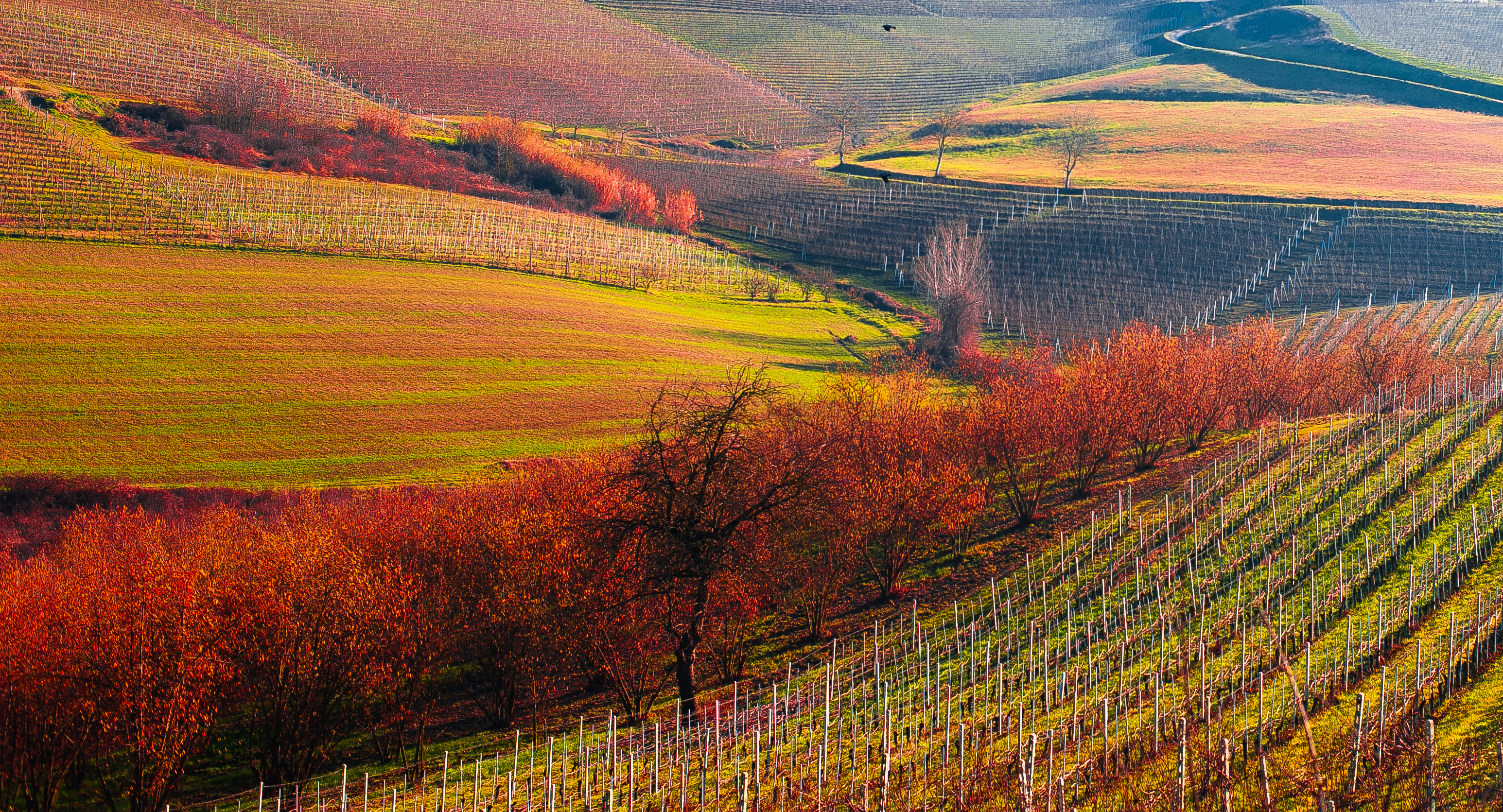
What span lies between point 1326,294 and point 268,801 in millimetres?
98095

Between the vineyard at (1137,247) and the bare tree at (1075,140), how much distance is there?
17.9m

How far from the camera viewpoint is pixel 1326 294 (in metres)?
100

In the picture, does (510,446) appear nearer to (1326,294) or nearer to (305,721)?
(305,721)

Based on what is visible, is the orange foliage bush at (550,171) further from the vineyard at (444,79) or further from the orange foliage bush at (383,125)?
the vineyard at (444,79)

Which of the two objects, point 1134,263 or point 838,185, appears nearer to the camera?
point 1134,263

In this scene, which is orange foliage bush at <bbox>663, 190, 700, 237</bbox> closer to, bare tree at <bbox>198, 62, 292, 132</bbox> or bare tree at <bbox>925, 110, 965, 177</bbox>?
bare tree at <bbox>925, 110, 965, 177</bbox>

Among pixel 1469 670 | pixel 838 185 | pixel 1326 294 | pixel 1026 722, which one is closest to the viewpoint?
pixel 1469 670

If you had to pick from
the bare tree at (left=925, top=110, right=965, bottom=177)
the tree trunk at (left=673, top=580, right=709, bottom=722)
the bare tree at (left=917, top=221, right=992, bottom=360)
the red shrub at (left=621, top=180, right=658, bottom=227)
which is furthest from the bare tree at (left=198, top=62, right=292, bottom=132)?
the tree trunk at (left=673, top=580, right=709, bottom=722)

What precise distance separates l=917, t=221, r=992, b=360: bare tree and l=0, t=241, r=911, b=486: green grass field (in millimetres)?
7383

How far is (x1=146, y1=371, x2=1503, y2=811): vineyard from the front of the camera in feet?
72.8

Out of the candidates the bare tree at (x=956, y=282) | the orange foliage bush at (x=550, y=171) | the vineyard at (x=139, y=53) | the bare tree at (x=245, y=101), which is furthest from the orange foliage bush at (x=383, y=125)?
the bare tree at (x=956, y=282)

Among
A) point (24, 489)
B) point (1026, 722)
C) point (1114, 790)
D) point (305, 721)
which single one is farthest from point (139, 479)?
point (1114, 790)

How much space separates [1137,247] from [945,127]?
69.7 metres

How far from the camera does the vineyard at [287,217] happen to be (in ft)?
304
